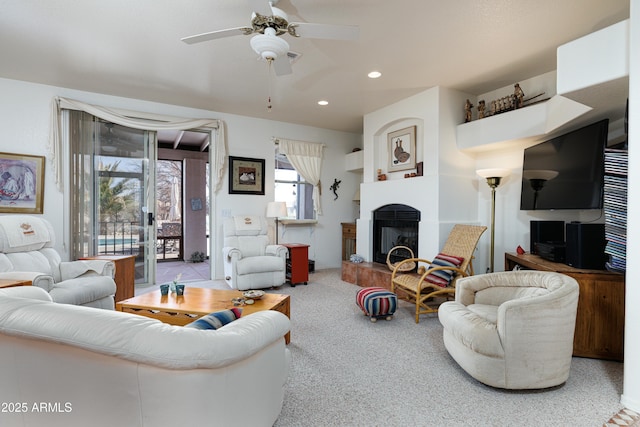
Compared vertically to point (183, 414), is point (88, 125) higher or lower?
higher

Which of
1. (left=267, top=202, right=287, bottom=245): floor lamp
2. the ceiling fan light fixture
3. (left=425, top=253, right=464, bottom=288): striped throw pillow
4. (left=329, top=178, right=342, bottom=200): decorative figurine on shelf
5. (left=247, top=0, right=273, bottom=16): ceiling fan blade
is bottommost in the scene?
(left=425, top=253, right=464, bottom=288): striped throw pillow

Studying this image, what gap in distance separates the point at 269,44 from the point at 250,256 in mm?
3098

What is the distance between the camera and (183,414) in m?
1.03

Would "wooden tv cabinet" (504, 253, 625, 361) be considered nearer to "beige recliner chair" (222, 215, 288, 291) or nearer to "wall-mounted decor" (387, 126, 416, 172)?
"wall-mounted decor" (387, 126, 416, 172)

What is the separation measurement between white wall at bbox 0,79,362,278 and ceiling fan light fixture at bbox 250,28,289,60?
10.4 feet

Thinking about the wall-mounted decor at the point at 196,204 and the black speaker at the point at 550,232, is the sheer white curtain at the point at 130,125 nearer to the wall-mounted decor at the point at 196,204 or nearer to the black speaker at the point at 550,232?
the wall-mounted decor at the point at 196,204

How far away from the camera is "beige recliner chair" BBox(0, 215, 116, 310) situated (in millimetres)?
2809

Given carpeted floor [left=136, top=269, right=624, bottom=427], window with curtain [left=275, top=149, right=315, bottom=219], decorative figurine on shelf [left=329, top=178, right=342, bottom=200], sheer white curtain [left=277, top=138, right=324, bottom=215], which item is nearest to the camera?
carpeted floor [left=136, top=269, right=624, bottom=427]

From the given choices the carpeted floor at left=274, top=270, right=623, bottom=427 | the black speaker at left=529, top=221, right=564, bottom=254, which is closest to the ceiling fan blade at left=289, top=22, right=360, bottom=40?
the carpeted floor at left=274, top=270, right=623, bottom=427

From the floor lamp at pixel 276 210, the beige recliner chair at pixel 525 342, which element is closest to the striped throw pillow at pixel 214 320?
the beige recliner chair at pixel 525 342

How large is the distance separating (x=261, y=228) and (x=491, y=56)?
372cm

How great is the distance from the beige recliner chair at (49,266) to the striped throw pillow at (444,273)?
3240 mm

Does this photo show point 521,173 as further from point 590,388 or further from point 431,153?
point 590,388

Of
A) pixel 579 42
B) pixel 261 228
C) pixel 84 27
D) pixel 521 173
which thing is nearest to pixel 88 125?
pixel 84 27
